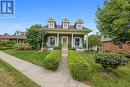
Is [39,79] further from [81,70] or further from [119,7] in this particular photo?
[119,7]

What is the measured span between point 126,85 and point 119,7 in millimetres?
14544

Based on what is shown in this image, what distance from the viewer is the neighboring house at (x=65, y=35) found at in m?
35.8

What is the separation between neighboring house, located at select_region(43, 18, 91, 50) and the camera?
35.8 metres

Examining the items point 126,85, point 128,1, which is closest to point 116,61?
point 126,85

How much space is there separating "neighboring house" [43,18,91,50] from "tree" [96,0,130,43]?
8.19 metres

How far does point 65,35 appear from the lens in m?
37.3

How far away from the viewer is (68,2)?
25.1 meters

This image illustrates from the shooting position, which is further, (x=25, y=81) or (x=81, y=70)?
(x=81, y=70)

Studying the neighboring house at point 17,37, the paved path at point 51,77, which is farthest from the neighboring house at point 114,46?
the neighboring house at point 17,37

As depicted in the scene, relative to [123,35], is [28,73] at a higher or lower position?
lower

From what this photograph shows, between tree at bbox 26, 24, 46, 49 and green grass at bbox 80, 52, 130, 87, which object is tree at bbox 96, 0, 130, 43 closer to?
green grass at bbox 80, 52, 130, 87

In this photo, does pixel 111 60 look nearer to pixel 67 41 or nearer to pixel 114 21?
pixel 114 21

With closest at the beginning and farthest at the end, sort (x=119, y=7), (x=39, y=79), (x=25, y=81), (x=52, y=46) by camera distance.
A: (x=25, y=81) → (x=39, y=79) → (x=119, y=7) → (x=52, y=46)

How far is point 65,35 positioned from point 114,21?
47.8 ft
